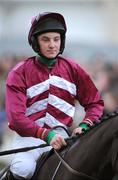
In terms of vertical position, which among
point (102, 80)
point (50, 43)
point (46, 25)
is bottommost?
point (102, 80)

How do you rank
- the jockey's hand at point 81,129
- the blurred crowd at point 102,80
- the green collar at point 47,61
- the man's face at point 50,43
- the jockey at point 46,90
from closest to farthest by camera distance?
the jockey's hand at point 81,129 < the jockey at point 46,90 < the man's face at point 50,43 < the green collar at point 47,61 < the blurred crowd at point 102,80

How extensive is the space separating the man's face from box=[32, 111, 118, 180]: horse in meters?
0.85

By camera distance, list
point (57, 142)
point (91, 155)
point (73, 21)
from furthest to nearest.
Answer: point (73, 21), point (57, 142), point (91, 155)

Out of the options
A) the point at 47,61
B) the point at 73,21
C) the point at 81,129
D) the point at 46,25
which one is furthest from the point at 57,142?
the point at 73,21

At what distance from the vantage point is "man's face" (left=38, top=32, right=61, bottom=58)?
25.0 ft

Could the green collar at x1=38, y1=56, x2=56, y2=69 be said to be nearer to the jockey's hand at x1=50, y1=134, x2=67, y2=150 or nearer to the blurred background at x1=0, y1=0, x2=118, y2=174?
the jockey's hand at x1=50, y1=134, x2=67, y2=150

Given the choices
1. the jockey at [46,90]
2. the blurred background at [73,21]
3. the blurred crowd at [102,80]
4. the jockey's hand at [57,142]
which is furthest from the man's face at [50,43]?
the blurred background at [73,21]

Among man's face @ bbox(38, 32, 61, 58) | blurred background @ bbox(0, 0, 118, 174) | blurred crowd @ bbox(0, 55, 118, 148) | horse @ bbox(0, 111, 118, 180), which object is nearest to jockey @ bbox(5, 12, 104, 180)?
man's face @ bbox(38, 32, 61, 58)

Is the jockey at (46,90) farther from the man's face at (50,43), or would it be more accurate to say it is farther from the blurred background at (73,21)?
the blurred background at (73,21)

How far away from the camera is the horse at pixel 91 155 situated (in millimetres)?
6711

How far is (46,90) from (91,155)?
1003mm

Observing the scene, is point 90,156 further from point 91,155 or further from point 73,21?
point 73,21

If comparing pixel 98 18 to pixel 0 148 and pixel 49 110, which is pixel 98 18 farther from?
pixel 49 110

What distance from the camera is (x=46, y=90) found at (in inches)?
302
